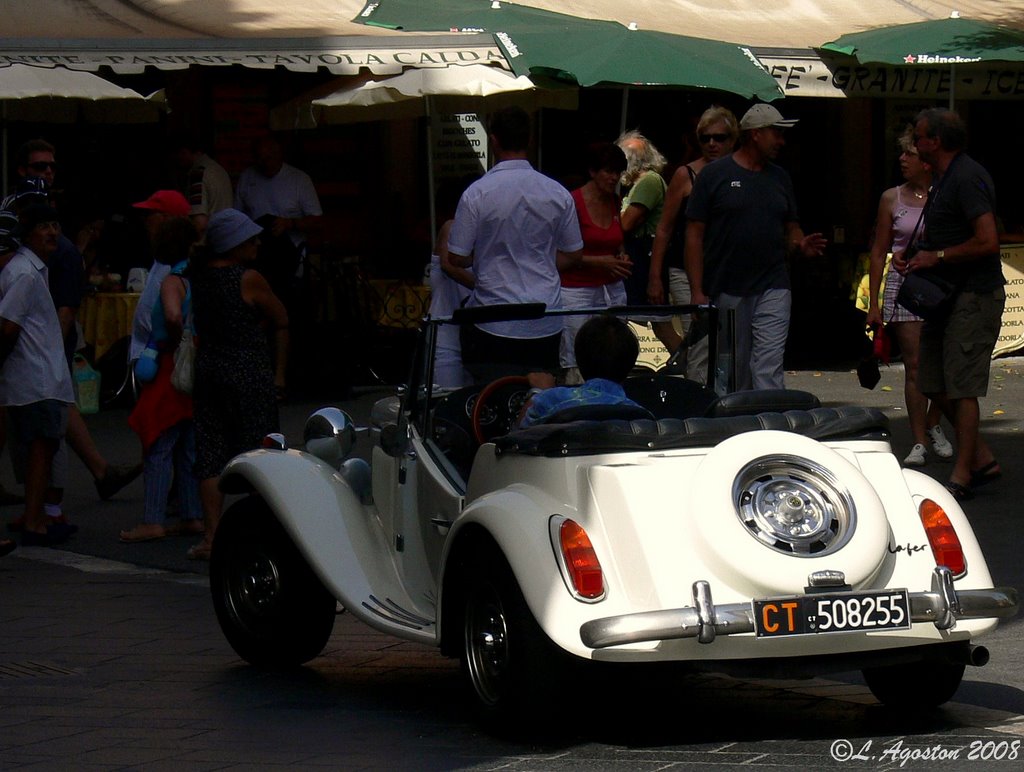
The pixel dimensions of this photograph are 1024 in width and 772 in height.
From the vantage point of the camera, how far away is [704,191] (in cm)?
1006

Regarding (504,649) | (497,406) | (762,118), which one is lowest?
(504,649)

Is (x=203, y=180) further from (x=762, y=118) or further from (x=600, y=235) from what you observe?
(x=762, y=118)

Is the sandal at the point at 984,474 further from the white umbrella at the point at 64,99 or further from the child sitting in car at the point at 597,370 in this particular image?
the white umbrella at the point at 64,99

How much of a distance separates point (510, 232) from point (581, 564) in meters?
3.95

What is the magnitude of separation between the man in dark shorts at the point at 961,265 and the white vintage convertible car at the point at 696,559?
12.8ft

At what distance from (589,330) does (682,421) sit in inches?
27.9

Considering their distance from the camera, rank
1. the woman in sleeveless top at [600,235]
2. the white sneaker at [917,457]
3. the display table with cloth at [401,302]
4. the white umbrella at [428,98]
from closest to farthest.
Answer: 1. the woman in sleeveless top at [600,235]
2. the white sneaker at [917,457]
3. the white umbrella at [428,98]
4. the display table with cloth at [401,302]

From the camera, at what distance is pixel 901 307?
35.6 feet

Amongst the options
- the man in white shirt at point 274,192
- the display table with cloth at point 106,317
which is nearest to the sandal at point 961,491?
the display table with cloth at point 106,317

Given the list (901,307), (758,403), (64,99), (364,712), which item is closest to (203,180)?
(64,99)

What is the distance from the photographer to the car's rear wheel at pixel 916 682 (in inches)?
229

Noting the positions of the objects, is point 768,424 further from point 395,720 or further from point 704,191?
point 704,191

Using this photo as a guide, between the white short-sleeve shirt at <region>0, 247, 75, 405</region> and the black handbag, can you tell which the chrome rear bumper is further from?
the white short-sleeve shirt at <region>0, 247, 75, 405</region>

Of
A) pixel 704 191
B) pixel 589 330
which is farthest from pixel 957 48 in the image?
pixel 589 330
